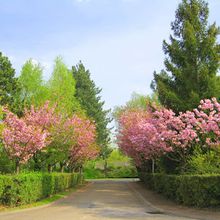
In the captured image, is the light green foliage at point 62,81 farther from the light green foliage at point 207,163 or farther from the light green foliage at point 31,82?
the light green foliage at point 207,163

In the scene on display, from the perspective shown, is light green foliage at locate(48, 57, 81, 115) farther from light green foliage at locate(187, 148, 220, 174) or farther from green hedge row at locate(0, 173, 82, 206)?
light green foliage at locate(187, 148, 220, 174)

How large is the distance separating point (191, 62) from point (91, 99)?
40.1m

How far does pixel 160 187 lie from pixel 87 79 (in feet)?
138

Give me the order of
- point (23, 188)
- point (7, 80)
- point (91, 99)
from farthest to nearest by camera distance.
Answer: point (91, 99)
point (7, 80)
point (23, 188)

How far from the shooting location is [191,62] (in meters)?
24.9

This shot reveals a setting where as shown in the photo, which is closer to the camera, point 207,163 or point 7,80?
point 207,163

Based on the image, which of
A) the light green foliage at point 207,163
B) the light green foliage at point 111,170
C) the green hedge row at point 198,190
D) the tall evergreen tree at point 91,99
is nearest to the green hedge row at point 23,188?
the green hedge row at point 198,190

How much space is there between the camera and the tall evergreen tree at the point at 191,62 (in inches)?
948

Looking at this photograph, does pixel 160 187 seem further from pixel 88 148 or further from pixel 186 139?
pixel 88 148

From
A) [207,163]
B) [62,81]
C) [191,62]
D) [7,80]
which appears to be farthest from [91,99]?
[207,163]

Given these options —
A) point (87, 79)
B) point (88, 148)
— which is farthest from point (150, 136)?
point (87, 79)

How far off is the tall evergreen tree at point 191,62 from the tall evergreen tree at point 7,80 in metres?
16.1

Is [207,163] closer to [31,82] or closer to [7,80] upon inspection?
[7,80]

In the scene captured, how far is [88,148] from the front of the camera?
39.5 m
